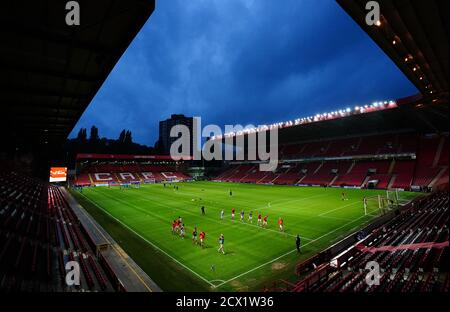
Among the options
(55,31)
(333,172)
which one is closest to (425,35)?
(55,31)

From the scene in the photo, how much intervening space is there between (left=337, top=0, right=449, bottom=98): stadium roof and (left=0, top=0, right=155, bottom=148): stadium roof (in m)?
9.79

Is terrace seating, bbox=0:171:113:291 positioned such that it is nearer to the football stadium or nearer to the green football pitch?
the football stadium

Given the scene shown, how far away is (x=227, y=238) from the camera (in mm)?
21188

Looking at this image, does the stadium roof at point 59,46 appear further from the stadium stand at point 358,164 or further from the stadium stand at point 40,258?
the stadium stand at point 358,164

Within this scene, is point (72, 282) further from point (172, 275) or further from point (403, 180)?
point (403, 180)

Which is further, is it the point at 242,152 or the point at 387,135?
the point at 242,152

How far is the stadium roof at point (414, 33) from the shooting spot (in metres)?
11.2

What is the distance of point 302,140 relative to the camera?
8000cm

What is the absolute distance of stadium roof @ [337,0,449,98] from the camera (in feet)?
36.7

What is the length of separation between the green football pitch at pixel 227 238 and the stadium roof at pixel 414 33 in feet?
41.8
